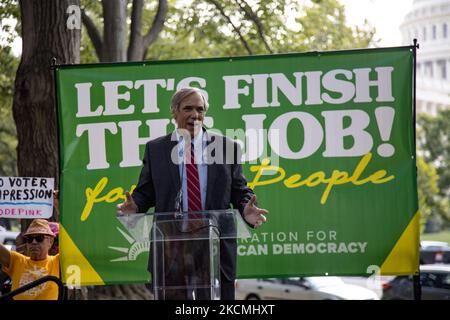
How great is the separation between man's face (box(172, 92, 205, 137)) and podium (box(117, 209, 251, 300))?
0.96m

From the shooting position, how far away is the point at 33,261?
357 inches

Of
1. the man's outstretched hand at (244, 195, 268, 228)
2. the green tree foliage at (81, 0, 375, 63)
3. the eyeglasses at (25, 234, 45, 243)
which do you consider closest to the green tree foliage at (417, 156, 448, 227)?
the green tree foliage at (81, 0, 375, 63)

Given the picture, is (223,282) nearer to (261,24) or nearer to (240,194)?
(240,194)

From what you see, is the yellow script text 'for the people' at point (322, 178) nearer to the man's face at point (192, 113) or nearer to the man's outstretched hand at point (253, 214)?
the man's face at point (192, 113)

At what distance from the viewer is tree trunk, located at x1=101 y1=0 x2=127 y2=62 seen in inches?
698

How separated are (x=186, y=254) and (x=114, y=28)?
39.1 feet

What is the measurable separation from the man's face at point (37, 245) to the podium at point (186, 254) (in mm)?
2694

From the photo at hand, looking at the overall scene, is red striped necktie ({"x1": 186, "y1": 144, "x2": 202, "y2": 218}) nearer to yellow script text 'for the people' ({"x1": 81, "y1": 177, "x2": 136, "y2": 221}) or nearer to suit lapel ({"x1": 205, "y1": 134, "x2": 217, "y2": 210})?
suit lapel ({"x1": 205, "y1": 134, "x2": 217, "y2": 210})

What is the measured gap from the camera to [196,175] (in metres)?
7.45

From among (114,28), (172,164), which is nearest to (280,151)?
(172,164)

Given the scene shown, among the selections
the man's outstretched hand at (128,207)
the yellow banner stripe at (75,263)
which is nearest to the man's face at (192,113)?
the man's outstretched hand at (128,207)

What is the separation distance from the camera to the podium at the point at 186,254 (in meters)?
6.48

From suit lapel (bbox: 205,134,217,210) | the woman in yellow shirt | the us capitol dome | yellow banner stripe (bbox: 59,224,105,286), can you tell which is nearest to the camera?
suit lapel (bbox: 205,134,217,210)

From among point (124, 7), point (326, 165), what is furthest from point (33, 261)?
point (124, 7)
